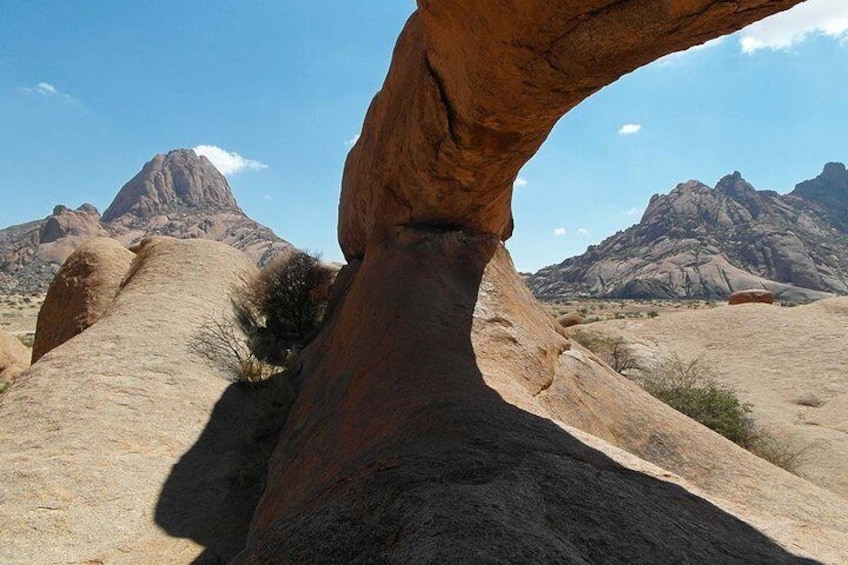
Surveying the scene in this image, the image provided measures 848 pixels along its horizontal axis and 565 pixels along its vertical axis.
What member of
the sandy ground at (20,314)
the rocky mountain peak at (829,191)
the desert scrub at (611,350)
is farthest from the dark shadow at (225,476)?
the rocky mountain peak at (829,191)

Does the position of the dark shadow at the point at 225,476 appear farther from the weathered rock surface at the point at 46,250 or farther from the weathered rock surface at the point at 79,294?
the weathered rock surface at the point at 46,250

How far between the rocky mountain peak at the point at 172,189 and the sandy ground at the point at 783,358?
421 feet

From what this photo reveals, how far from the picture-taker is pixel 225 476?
24.4 ft

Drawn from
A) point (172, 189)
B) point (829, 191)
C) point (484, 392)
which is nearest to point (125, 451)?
point (484, 392)

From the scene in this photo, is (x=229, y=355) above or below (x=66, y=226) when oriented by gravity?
below

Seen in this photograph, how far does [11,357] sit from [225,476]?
52.9 feet

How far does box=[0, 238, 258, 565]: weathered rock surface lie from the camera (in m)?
5.68

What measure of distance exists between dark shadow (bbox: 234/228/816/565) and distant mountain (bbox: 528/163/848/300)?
7397 cm

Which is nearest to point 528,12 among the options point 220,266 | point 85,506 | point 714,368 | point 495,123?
point 495,123

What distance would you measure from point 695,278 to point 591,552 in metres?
81.4

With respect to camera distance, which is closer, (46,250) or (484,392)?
(484,392)

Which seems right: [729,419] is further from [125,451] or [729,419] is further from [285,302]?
[125,451]

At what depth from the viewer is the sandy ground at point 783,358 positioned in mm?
12703

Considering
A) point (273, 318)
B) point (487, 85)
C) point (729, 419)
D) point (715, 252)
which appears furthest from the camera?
point (715, 252)
